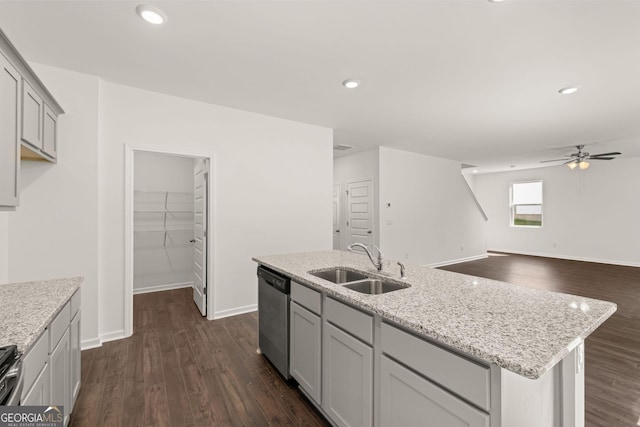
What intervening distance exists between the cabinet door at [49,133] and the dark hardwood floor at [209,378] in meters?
1.90

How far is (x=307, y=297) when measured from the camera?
197cm

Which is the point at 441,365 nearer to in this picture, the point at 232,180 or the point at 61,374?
the point at 61,374

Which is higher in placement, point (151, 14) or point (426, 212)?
point (151, 14)

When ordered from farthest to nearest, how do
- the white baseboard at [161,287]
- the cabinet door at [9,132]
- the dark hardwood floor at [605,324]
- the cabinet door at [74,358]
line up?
1. the white baseboard at [161,287]
2. the dark hardwood floor at [605,324]
3. the cabinet door at [74,358]
4. the cabinet door at [9,132]

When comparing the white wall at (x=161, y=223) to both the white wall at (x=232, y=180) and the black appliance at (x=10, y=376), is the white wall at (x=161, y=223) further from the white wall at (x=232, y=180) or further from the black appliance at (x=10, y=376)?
the black appliance at (x=10, y=376)

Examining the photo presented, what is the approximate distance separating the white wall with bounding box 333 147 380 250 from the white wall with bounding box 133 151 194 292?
3.34 m

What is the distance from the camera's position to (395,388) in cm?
131

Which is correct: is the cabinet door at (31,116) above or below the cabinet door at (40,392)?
above

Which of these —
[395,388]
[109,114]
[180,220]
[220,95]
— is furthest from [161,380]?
[180,220]

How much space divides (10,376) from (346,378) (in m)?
1.41

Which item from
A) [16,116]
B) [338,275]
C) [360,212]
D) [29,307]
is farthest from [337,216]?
[29,307]

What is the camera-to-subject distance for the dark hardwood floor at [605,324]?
2006 mm

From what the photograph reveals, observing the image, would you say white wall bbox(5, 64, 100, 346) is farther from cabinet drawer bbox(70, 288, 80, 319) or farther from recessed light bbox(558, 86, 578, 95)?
recessed light bbox(558, 86, 578, 95)

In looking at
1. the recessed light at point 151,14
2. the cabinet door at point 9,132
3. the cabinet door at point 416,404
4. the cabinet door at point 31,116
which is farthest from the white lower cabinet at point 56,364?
the recessed light at point 151,14
